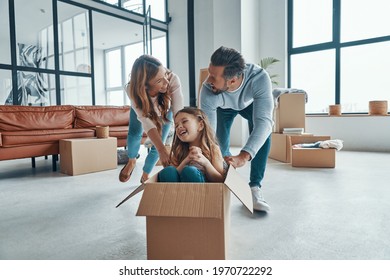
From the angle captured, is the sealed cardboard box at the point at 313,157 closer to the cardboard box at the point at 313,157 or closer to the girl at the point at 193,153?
the cardboard box at the point at 313,157

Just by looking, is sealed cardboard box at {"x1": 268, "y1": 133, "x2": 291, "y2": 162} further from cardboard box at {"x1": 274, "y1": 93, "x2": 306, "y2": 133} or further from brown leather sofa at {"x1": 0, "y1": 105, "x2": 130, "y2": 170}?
brown leather sofa at {"x1": 0, "y1": 105, "x2": 130, "y2": 170}

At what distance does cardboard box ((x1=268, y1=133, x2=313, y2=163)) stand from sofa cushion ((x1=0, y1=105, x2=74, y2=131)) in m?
2.19

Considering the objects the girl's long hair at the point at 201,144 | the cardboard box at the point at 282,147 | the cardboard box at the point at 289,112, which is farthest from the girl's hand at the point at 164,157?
the cardboard box at the point at 289,112

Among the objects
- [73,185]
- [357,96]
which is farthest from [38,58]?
[357,96]

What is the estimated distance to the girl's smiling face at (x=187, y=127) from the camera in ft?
3.29

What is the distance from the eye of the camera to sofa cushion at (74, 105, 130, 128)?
3018 millimetres

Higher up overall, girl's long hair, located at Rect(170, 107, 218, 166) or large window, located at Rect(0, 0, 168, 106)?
large window, located at Rect(0, 0, 168, 106)

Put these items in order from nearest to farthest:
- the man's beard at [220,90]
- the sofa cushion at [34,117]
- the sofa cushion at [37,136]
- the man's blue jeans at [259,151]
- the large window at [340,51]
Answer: the man's beard at [220,90] → the man's blue jeans at [259,151] → the sofa cushion at [37,136] → the sofa cushion at [34,117] → the large window at [340,51]

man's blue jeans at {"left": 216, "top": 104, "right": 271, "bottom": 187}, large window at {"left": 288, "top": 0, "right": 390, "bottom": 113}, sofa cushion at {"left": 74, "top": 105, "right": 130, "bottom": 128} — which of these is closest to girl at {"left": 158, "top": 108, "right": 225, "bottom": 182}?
man's blue jeans at {"left": 216, "top": 104, "right": 271, "bottom": 187}

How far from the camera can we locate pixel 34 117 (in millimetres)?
2641

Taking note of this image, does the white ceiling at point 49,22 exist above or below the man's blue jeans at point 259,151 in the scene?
above
